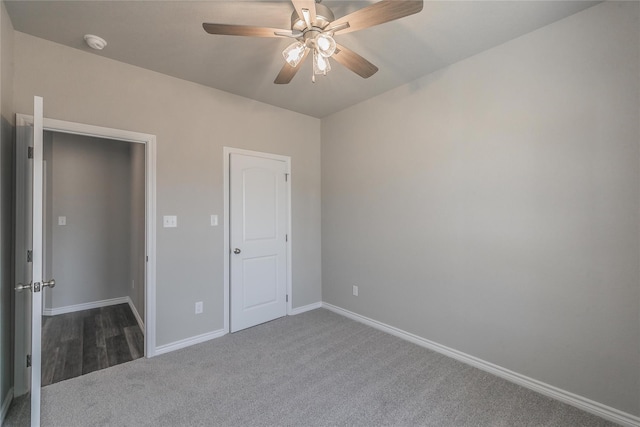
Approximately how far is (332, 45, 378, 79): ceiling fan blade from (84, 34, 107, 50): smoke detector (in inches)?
70.3

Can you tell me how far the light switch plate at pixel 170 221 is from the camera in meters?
2.67

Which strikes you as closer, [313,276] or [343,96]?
[343,96]

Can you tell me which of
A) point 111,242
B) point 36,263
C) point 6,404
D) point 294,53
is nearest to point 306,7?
point 294,53

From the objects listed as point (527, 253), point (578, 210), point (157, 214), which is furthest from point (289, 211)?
point (578, 210)

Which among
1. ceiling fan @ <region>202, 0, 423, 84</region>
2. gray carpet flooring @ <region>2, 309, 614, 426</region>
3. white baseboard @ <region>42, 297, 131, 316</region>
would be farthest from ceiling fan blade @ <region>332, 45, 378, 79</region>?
white baseboard @ <region>42, 297, 131, 316</region>

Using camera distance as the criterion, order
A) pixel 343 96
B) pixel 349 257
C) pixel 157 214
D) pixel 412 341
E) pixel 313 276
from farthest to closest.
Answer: pixel 313 276 → pixel 349 257 → pixel 343 96 → pixel 412 341 → pixel 157 214

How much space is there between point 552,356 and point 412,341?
1143mm

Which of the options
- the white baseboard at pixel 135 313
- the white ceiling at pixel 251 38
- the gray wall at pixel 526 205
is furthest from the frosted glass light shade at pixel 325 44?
the white baseboard at pixel 135 313

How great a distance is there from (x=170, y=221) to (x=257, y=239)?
964 mm

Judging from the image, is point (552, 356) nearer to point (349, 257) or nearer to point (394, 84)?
point (349, 257)

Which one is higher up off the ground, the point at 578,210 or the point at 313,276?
the point at 578,210

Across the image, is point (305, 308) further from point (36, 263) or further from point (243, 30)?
point (243, 30)

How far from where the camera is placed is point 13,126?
2.02m

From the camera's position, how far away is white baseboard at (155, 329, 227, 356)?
2639 mm
